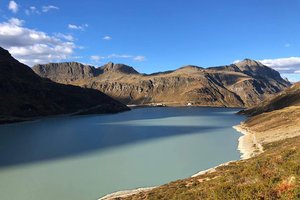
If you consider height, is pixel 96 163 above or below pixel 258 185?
below

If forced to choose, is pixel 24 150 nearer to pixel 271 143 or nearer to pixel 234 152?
pixel 234 152

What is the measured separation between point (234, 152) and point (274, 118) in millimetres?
37102

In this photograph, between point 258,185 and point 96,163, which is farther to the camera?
point 96,163

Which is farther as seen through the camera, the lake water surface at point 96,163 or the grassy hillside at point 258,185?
the lake water surface at point 96,163

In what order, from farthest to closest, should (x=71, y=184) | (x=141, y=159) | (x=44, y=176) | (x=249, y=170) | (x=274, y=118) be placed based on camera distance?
(x=274, y=118) → (x=141, y=159) → (x=44, y=176) → (x=71, y=184) → (x=249, y=170)

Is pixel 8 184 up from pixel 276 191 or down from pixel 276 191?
down

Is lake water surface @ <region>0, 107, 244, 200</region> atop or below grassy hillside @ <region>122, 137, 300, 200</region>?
below

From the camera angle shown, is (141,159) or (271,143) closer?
(141,159)

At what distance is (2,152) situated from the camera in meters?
73.9

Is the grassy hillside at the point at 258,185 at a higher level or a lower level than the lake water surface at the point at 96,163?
higher

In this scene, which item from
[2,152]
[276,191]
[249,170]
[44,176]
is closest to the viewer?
[276,191]

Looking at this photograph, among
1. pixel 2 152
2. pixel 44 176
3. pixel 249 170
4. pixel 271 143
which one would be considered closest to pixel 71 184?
pixel 44 176

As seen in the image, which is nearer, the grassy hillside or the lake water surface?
the grassy hillside

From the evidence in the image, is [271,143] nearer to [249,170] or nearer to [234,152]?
[234,152]
